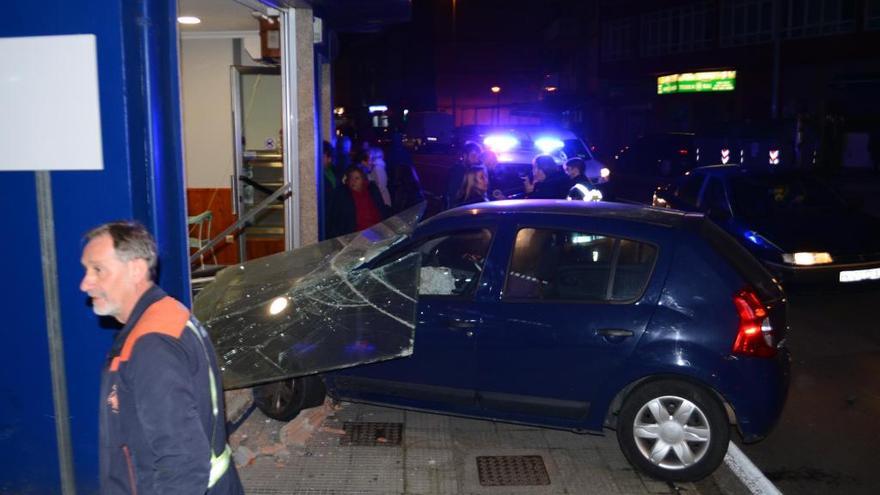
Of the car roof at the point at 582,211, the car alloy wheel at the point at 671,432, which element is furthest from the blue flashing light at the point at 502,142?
the car alloy wheel at the point at 671,432

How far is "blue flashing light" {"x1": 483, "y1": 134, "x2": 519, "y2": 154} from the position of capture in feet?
73.3

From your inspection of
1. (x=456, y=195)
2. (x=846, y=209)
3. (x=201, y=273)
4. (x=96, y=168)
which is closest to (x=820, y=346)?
(x=846, y=209)

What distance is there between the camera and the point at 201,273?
8.76 meters

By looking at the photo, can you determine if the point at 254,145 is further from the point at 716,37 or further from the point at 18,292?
the point at 716,37

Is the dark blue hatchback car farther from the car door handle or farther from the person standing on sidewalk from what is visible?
the person standing on sidewalk

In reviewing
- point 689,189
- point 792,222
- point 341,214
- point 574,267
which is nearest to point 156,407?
point 574,267

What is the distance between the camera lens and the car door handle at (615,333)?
17.0 ft

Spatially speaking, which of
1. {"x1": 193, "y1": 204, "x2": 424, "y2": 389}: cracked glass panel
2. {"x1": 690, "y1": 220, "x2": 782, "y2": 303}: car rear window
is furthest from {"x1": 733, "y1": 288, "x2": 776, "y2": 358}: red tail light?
{"x1": 193, "y1": 204, "x2": 424, "y2": 389}: cracked glass panel

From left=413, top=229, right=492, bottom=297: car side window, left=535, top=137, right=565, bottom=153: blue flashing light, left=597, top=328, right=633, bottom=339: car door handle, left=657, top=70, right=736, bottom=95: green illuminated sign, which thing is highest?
left=657, top=70, right=736, bottom=95: green illuminated sign

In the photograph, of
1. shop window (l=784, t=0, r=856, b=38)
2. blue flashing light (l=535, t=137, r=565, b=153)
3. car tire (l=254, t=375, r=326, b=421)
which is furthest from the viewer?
shop window (l=784, t=0, r=856, b=38)

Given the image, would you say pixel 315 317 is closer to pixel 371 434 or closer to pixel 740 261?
pixel 371 434

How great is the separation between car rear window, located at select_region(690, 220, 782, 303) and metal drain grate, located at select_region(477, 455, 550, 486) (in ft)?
6.09

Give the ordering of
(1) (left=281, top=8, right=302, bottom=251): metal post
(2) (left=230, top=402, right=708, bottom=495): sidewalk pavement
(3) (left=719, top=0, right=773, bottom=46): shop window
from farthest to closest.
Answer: (3) (left=719, top=0, right=773, bottom=46): shop window, (1) (left=281, top=8, right=302, bottom=251): metal post, (2) (left=230, top=402, right=708, bottom=495): sidewalk pavement

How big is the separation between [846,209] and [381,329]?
27.2 feet
